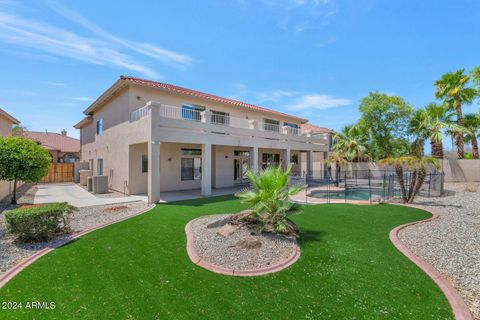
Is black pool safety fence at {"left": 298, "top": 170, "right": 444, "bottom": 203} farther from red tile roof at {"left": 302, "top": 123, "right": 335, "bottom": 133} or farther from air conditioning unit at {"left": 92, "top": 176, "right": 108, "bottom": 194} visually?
red tile roof at {"left": 302, "top": 123, "right": 335, "bottom": 133}

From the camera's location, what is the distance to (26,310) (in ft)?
13.0

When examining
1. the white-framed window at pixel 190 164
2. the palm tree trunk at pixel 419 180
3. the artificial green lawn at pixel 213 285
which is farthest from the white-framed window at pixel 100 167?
→ the palm tree trunk at pixel 419 180

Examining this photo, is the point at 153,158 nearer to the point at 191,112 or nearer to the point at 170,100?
the point at 170,100

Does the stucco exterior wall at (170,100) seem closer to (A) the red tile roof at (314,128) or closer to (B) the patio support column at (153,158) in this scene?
(B) the patio support column at (153,158)

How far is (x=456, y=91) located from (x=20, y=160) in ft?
108

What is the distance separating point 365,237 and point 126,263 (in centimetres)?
685

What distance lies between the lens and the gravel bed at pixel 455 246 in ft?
15.9

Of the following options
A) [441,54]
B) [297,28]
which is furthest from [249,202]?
[441,54]

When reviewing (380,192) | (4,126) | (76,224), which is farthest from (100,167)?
(380,192)

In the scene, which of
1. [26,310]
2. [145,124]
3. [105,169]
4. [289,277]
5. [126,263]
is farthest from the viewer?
[105,169]

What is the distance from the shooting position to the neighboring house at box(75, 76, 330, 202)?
14031 millimetres

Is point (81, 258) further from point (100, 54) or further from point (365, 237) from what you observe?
point (100, 54)

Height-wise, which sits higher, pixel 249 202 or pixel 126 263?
pixel 249 202

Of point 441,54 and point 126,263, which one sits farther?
point 441,54
